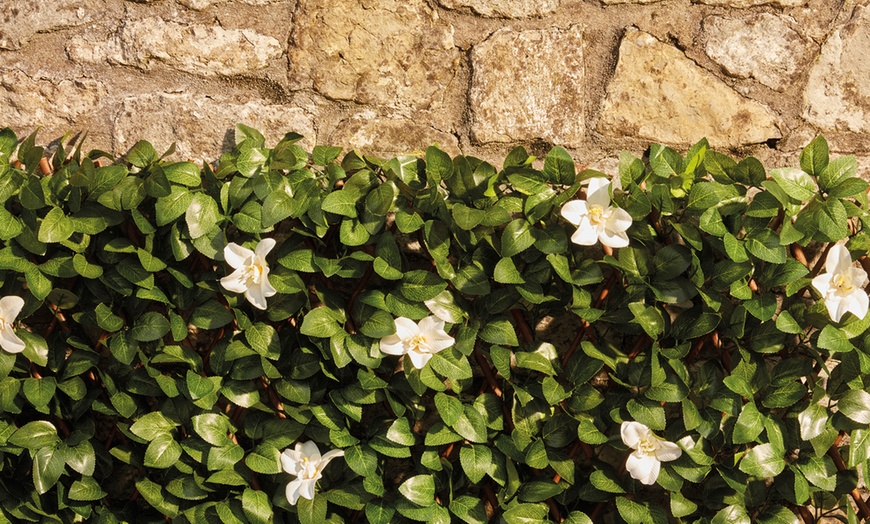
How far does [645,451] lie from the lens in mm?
1649

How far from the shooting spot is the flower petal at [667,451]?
164cm

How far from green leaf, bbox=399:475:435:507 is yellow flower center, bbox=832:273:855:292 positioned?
889 mm

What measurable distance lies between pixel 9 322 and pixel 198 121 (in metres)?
0.55

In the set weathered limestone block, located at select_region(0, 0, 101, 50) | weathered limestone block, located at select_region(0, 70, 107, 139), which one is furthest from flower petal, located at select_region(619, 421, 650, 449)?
weathered limestone block, located at select_region(0, 0, 101, 50)

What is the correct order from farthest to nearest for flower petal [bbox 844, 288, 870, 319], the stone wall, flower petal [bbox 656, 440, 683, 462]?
the stone wall, flower petal [bbox 656, 440, 683, 462], flower petal [bbox 844, 288, 870, 319]

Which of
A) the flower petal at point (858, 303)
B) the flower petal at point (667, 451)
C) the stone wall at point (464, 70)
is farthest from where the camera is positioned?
the stone wall at point (464, 70)

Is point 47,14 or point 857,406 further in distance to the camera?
point 47,14

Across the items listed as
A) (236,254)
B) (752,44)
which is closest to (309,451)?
(236,254)

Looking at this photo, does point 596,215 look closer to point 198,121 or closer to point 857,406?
point 857,406

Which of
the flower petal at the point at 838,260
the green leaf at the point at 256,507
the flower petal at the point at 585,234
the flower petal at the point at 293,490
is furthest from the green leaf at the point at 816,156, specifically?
the green leaf at the point at 256,507

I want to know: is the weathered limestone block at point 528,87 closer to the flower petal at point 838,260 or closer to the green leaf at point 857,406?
the flower petal at point 838,260

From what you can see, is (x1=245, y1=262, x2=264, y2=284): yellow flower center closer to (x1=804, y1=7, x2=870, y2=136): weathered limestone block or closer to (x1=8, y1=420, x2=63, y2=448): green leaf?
(x1=8, y1=420, x2=63, y2=448): green leaf

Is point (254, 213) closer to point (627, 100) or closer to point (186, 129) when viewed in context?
point (186, 129)

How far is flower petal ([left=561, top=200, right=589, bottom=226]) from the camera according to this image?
5.08ft
